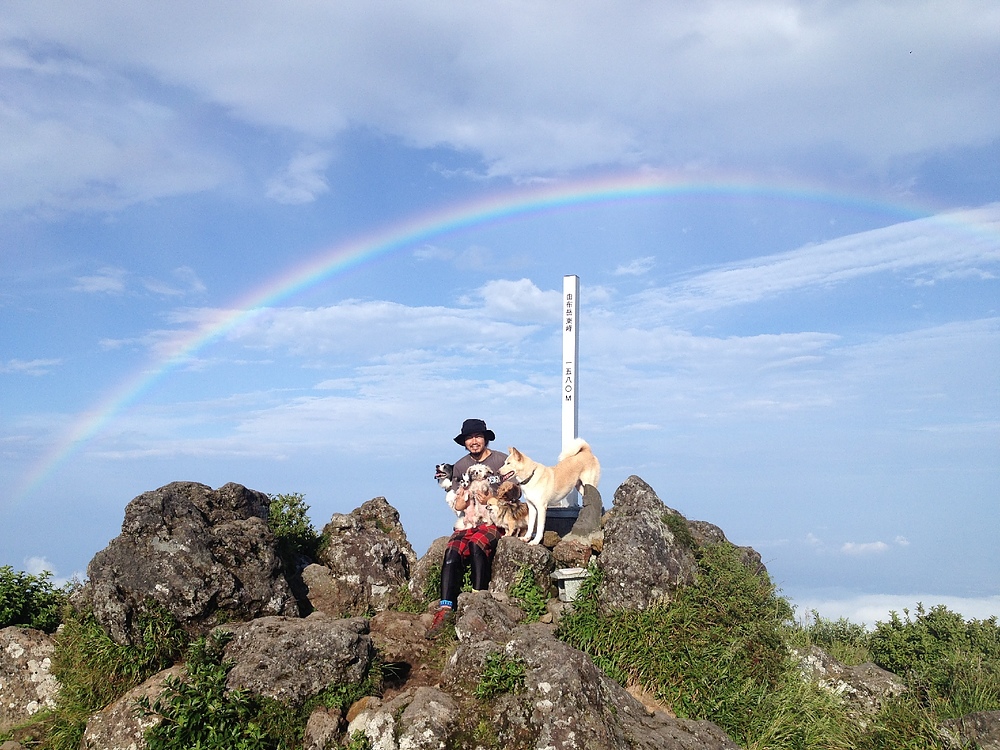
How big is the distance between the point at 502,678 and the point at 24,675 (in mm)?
7888

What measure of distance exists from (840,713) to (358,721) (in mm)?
6713

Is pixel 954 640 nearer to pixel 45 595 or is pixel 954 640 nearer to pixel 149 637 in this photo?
pixel 149 637

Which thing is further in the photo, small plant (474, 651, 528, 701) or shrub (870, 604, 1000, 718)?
shrub (870, 604, 1000, 718)

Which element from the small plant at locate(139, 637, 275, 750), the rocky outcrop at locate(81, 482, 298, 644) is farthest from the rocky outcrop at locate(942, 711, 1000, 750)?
the rocky outcrop at locate(81, 482, 298, 644)

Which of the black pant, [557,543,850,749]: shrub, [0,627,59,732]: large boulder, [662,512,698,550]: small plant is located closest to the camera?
Result: [557,543,850,749]: shrub

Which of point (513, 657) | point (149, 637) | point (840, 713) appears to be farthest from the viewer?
point (840, 713)

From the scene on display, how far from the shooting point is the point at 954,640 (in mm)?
12672

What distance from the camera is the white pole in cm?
1519

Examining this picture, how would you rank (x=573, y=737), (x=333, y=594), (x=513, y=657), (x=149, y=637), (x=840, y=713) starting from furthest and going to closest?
(x=333, y=594), (x=840, y=713), (x=149, y=637), (x=513, y=657), (x=573, y=737)

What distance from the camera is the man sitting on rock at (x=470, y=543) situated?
11984 millimetres

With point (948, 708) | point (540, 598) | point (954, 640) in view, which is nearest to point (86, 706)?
point (540, 598)

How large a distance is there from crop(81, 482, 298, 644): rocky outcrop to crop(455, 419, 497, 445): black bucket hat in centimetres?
369

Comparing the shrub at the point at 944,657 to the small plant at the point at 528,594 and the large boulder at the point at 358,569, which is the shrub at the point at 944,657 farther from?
the large boulder at the point at 358,569

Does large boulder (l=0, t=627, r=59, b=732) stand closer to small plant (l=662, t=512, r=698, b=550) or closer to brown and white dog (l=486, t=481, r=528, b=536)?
brown and white dog (l=486, t=481, r=528, b=536)
